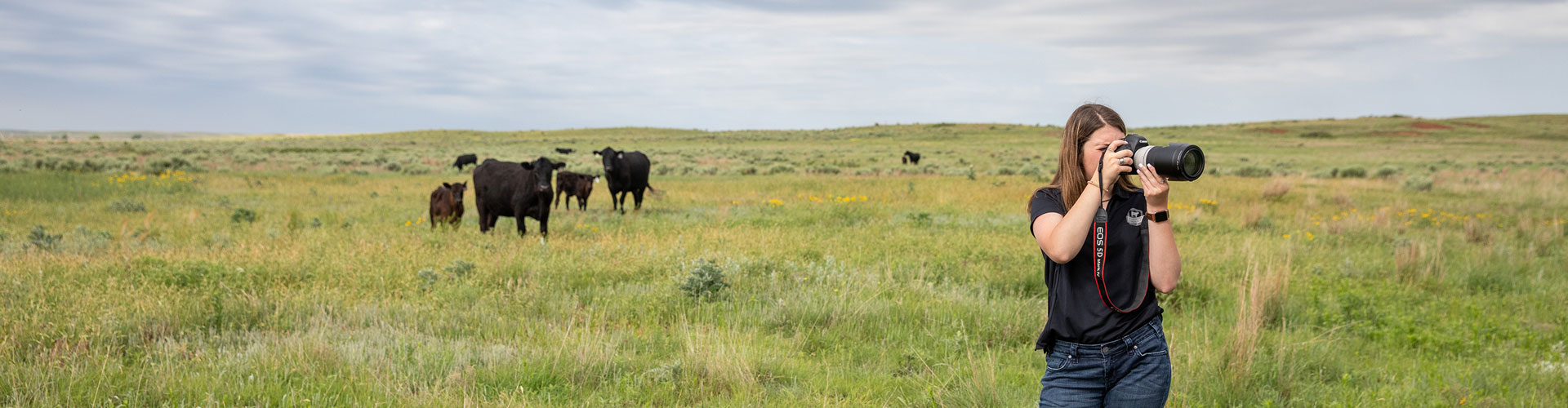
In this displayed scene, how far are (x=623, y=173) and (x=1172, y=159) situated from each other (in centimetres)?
1589

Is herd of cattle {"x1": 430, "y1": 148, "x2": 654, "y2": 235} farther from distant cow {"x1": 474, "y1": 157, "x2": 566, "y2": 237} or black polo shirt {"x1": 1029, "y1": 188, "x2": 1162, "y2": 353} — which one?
black polo shirt {"x1": 1029, "y1": 188, "x2": 1162, "y2": 353}

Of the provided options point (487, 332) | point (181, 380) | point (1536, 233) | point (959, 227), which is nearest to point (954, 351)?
point (487, 332)

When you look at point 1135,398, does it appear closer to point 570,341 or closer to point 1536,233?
point 570,341

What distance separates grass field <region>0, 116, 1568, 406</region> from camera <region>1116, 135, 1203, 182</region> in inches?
87.2

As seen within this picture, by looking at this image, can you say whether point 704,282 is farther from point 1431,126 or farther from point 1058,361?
point 1431,126

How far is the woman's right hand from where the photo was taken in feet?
7.88

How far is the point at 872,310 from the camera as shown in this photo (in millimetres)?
6227

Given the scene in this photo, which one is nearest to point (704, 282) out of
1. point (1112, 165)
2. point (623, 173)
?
point (1112, 165)

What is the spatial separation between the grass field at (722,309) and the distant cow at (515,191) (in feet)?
1.63

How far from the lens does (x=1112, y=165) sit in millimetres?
2412

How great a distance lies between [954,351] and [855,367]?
78 centimetres

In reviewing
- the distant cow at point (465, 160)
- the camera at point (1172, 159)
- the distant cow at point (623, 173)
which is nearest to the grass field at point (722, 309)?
the camera at point (1172, 159)

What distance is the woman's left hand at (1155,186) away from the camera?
2.44 metres

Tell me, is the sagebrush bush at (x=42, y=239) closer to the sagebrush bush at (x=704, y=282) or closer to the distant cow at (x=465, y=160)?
the sagebrush bush at (x=704, y=282)
